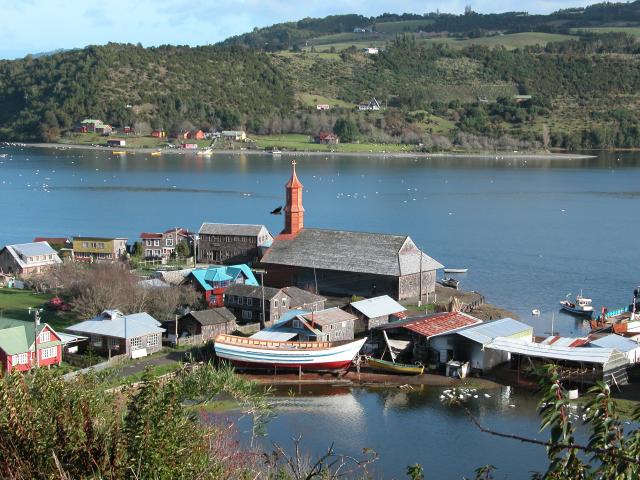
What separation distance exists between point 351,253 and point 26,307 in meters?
9.47

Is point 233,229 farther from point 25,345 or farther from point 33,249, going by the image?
point 25,345

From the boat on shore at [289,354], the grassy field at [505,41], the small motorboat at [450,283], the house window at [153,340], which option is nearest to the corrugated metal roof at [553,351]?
the boat on shore at [289,354]

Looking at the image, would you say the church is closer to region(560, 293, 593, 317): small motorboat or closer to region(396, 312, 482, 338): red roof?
region(396, 312, 482, 338): red roof

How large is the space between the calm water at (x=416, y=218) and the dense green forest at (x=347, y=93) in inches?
392

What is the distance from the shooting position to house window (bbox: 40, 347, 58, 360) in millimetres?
20578

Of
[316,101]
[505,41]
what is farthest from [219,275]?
[505,41]

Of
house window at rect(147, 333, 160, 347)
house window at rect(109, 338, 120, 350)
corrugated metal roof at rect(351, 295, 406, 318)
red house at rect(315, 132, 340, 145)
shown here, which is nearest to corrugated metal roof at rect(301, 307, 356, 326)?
corrugated metal roof at rect(351, 295, 406, 318)

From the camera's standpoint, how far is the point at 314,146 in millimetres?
105688

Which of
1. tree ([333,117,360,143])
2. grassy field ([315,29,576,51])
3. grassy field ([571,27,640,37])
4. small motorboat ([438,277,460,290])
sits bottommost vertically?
small motorboat ([438,277,460,290])

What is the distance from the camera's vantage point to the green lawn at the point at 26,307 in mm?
24531

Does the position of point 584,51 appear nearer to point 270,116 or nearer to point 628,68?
point 628,68

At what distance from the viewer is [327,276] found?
28547mm

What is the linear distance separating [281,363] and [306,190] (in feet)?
158

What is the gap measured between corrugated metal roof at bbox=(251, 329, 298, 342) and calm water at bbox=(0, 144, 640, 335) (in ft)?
27.7
